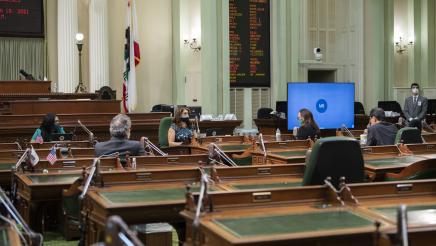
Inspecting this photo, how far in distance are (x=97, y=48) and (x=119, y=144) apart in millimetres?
9864

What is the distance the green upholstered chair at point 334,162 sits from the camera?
4.86m

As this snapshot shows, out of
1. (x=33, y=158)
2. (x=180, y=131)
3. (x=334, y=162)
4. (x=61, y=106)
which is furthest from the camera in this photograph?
(x=61, y=106)

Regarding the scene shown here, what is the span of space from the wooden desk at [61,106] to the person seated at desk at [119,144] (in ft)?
19.0

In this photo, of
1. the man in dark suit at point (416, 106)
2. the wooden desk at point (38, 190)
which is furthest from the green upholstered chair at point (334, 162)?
the man in dark suit at point (416, 106)

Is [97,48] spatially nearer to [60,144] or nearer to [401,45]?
[60,144]

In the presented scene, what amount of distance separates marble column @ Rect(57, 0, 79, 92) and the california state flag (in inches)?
63.7

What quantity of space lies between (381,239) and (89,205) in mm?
2172

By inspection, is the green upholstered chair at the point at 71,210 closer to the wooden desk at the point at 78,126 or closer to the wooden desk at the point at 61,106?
the wooden desk at the point at 78,126

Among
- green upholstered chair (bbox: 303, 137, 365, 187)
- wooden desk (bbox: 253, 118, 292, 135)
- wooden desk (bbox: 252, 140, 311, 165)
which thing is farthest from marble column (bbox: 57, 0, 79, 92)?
green upholstered chair (bbox: 303, 137, 365, 187)

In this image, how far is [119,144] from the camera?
668 cm

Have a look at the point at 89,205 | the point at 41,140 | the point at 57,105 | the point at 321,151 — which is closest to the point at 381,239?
the point at 321,151

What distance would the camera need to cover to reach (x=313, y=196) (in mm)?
4043

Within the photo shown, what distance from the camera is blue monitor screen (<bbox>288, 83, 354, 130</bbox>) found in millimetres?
13430

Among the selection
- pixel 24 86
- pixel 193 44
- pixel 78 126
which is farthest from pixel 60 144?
pixel 193 44
